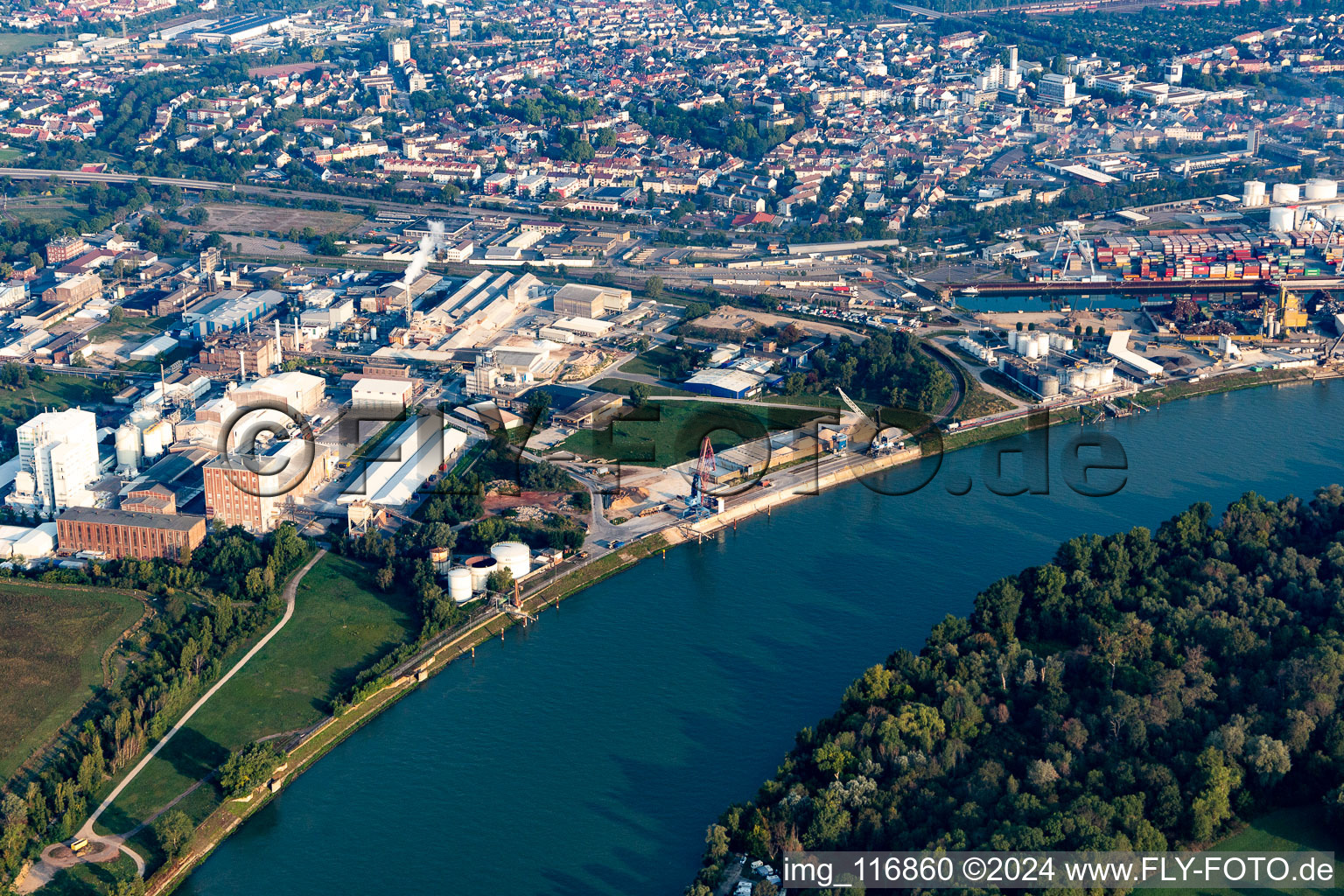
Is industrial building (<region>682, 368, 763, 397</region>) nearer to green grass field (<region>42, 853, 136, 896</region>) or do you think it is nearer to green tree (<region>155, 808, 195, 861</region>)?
green tree (<region>155, 808, 195, 861</region>)

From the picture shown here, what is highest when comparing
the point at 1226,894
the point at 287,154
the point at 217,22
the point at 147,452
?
the point at 217,22

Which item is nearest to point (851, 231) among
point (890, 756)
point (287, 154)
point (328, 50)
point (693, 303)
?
point (693, 303)

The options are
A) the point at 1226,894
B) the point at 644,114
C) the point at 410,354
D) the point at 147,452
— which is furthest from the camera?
the point at 644,114

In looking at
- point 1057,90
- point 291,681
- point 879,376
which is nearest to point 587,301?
point 879,376

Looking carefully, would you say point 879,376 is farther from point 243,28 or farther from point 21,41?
point 21,41

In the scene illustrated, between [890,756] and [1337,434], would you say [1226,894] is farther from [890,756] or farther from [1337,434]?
[1337,434]

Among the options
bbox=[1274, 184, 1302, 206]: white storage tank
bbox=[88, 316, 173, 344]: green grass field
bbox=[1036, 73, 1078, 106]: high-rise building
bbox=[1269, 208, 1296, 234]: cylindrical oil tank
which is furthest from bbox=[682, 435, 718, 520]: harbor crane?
bbox=[1036, 73, 1078, 106]: high-rise building

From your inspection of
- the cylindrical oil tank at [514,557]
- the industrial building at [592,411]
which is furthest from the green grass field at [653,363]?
the cylindrical oil tank at [514,557]
